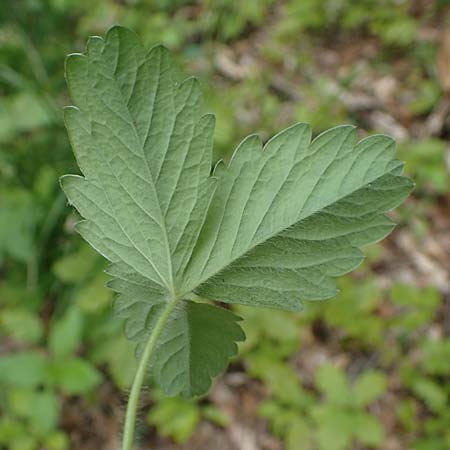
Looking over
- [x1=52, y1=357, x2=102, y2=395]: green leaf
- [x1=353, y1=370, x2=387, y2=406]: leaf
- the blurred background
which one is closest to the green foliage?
the blurred background

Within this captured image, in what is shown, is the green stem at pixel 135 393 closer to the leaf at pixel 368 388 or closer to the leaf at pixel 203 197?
the leaf at pixel 203 197

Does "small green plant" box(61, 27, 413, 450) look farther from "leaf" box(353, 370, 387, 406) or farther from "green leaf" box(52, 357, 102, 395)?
"leaf" box(353, 370, 387, 406)

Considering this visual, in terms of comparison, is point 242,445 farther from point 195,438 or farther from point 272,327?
point 272,327

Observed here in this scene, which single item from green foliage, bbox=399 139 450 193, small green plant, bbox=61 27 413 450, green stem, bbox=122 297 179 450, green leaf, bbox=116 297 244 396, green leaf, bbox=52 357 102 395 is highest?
small green plant, bbox=61 27 413 450

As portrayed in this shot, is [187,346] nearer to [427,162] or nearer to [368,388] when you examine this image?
[368,388]

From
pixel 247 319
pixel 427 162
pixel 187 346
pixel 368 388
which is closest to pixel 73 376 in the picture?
pixel 247 319

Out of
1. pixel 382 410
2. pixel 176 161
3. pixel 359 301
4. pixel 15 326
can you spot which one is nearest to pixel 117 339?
pixel 15 326

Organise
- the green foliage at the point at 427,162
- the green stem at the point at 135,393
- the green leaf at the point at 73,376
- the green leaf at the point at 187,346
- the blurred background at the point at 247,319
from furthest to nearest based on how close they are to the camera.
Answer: the green foliage at the point at 427,162
the blurred background at the point at 247,319
the green leaf at the point at 73,376
the green leaf at the point at 187,346
the green stem at the point at 135,393

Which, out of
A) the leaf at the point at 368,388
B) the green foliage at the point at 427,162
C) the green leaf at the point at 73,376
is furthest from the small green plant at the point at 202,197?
the green foliage at the point at 427,162
